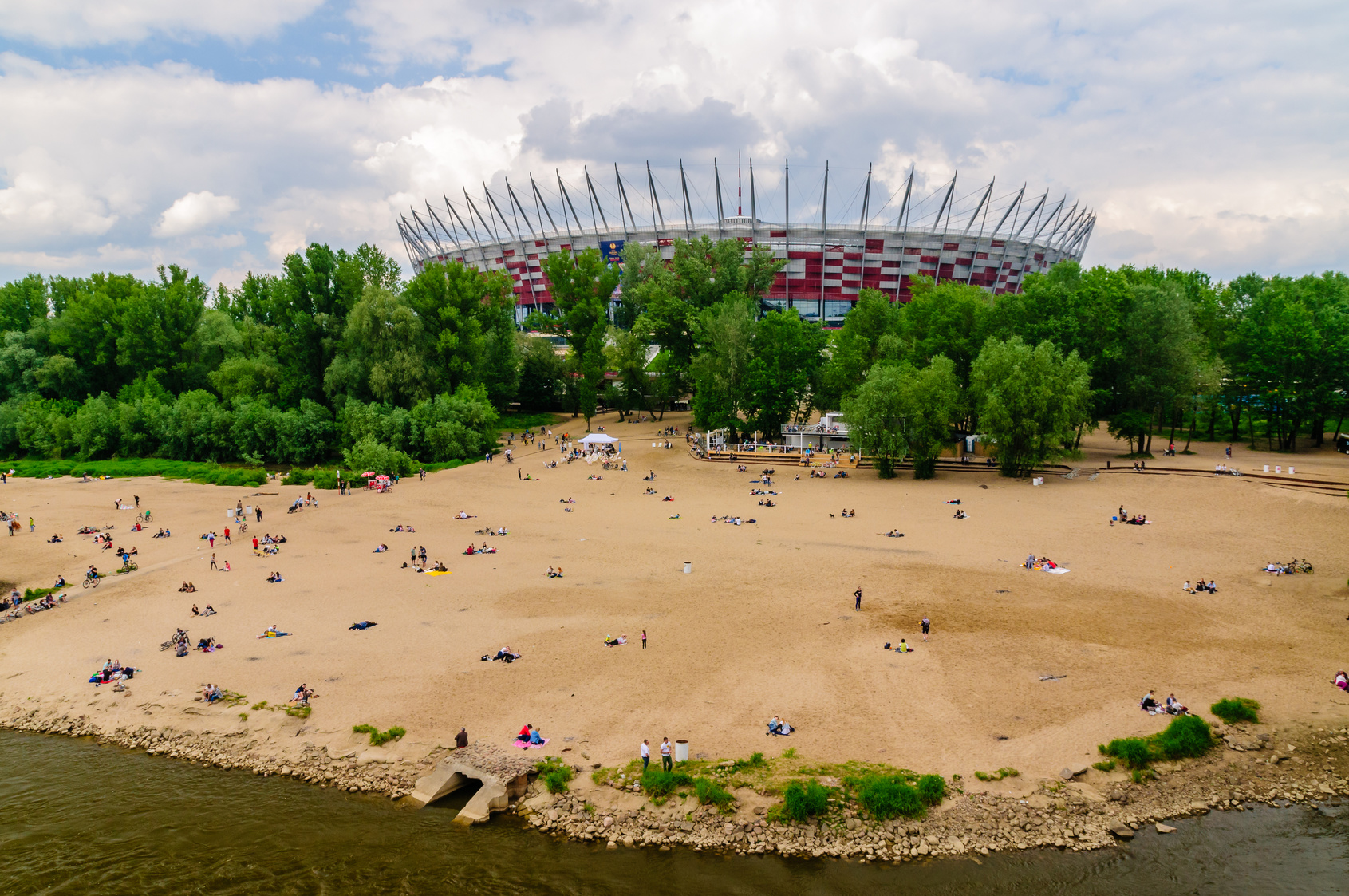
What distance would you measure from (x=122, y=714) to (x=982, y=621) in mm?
28687

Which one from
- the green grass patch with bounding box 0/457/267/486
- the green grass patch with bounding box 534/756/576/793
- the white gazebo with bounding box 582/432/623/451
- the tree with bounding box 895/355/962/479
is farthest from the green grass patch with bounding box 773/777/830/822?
the green grass patch with bounding box 0/457/267/486

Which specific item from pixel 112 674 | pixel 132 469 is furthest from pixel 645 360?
pixel 112 674

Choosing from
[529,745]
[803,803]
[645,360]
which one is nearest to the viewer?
[803,803]

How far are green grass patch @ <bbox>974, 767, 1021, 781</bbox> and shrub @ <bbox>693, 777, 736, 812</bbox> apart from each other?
6118 millimetres

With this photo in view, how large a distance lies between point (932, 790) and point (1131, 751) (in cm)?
552

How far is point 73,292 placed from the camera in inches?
3425

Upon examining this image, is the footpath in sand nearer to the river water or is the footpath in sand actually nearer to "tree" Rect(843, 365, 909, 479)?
the river water

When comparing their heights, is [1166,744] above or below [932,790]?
above

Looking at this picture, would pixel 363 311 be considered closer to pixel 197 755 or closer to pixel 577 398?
pixel 577 398

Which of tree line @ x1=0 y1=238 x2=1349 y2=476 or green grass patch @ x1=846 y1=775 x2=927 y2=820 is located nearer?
green grass patch @ x1=846 y1=775 x2=927 y2=820

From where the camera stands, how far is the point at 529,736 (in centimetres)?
1919

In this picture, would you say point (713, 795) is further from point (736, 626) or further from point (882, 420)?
point (882, 420)

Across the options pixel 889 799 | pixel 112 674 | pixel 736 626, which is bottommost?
pixel 112 674

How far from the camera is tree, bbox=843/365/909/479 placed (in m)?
53.1
